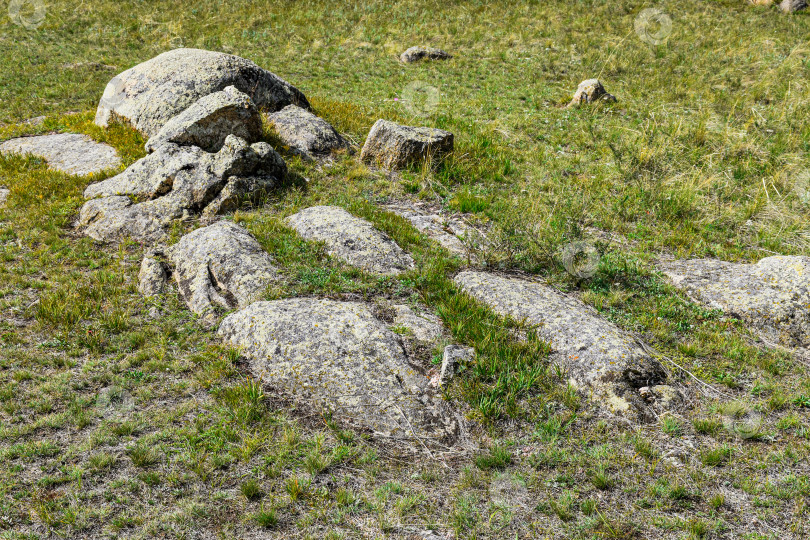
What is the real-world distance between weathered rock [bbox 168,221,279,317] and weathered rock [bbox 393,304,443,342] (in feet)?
6.85

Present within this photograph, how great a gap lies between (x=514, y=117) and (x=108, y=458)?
14.9m

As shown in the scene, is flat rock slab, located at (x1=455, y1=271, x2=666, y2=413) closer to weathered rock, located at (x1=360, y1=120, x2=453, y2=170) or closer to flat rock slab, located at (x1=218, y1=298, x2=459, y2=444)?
flat rock slab, located at (x1=218, y1=298, x2=459, y2=444)

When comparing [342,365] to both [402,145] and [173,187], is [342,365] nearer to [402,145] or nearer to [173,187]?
[173,187]

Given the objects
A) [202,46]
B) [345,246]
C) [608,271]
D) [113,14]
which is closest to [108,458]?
[345,246]

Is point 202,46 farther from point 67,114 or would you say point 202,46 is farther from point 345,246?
point 345,246

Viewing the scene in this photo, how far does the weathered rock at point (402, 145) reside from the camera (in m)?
12.9

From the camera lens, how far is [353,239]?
9.25 m

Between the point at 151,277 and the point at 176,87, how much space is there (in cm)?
806

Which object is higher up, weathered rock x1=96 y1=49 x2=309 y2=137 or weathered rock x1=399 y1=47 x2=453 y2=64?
weathered rock x1=399 y1=47 x2=453 y2=64

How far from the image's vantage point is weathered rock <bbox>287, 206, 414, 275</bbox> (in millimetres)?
8859

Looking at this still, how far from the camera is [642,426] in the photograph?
5.99m

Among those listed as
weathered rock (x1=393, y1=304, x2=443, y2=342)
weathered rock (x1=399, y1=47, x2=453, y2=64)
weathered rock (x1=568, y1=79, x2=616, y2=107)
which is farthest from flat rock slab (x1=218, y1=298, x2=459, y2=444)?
weathered rock (x1=399, y1=47, x2=453, y2=64)

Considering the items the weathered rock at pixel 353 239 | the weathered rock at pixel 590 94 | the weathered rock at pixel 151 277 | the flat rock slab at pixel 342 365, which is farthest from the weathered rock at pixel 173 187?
the weathered rock at pixel 590 94

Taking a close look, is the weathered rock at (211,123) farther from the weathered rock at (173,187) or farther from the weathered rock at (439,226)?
the weathered rock at (439,226)
